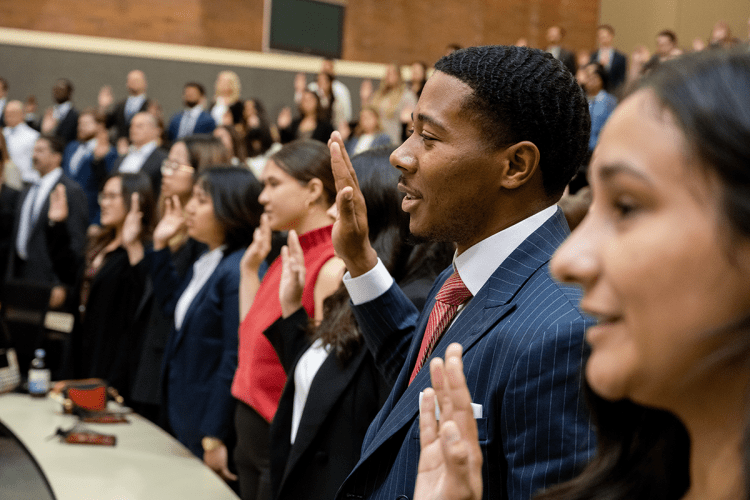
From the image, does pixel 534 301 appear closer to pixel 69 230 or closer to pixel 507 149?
pixel 507 149

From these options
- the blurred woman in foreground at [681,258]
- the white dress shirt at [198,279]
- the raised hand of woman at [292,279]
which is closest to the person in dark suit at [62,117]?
the white dress shirt at [198,279]

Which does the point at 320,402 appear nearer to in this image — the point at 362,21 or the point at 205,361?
the point at 205,361

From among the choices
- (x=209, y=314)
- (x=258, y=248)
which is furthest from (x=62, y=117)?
(x=258, y=248)

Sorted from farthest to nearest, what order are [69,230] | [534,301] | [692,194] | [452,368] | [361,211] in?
[69,230]
[361,211]
[534,301]
[452,368]
[692,194]

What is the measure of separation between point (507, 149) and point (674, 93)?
2.35 feet

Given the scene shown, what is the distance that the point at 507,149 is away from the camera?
1.36 meters

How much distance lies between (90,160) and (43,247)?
9.42 ft

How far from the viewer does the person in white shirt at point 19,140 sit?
8.85 meters

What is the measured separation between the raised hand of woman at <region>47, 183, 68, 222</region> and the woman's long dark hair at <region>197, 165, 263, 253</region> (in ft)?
8.84

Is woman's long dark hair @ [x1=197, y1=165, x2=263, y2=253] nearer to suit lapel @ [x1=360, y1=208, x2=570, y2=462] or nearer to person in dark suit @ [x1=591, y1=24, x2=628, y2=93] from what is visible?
suit lapel @ [x1=360, y1=208, x2=570, y2=462]

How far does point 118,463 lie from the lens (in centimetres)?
273

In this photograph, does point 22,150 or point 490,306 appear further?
point 22,150

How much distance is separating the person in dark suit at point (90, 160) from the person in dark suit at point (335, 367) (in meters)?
6.48

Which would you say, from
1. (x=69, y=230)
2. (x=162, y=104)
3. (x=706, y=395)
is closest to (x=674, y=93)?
(x=706, y=395)
